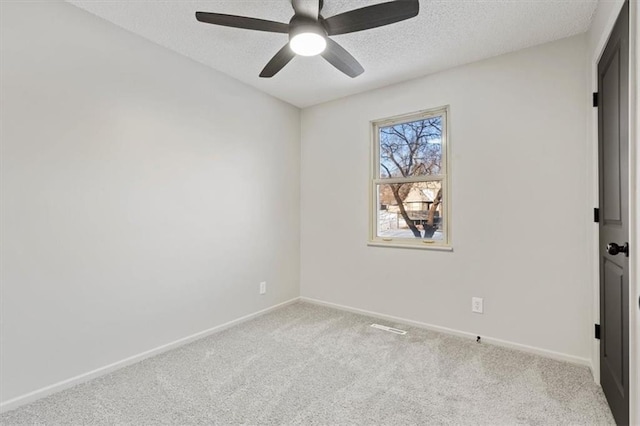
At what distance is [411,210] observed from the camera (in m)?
3.24

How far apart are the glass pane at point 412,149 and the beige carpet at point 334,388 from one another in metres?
1.58

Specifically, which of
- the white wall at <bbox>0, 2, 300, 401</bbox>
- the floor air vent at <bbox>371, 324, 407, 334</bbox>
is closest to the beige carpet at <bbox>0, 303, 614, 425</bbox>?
the floor air vent at <bbox>371, 324, 407, 334</bbox>

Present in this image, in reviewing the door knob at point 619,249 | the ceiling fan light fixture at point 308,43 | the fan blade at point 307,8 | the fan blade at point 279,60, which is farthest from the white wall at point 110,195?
the door knob at point 619,249

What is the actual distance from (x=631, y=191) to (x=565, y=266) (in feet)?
3.94

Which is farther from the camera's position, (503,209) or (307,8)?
(503,209)

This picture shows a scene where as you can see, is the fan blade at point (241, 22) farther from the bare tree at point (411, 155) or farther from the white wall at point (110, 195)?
the bare tree at point (411, 155)

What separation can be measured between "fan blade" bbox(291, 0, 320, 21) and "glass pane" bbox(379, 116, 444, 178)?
1.71 m

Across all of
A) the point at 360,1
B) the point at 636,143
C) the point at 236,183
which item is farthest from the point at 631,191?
the point at 236,183

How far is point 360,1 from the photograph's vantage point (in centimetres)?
198

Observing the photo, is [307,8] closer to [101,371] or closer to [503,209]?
[503,209]

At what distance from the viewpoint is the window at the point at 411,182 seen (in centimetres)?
301

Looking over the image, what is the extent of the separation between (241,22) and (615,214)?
88.9 inches

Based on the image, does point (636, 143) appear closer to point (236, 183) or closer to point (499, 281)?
point (499, 281)

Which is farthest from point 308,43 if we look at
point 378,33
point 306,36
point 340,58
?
point 378,33
